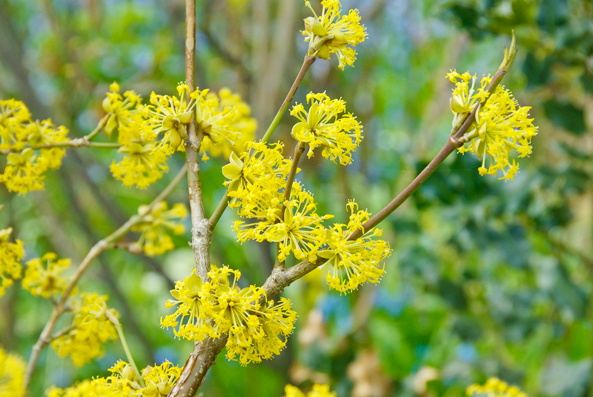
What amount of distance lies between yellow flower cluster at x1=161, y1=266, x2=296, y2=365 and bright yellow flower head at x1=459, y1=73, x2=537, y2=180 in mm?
144

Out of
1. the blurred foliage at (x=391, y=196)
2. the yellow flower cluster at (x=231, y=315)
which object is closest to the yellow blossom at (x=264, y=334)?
the yellow flower cluster at (x=231, y=315)

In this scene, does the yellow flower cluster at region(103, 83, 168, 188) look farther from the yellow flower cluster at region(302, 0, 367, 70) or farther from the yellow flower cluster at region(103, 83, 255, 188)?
the yellow flower cluster at region(302, 0, 367, 70)

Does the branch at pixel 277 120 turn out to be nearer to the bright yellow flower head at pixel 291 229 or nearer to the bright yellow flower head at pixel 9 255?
the bright yellow flower head at pixel 291 229

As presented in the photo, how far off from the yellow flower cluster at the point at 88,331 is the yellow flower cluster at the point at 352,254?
0.62 ft

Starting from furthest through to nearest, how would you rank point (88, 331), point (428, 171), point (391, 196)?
point (391, 196)
point (88, 331)
point (428, 171)

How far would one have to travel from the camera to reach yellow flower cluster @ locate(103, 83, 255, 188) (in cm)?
32

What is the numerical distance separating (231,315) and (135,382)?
81 mm

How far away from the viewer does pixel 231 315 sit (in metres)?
0.27

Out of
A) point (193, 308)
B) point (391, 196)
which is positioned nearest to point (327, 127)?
point (193, 308)

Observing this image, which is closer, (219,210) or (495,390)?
(219,210)

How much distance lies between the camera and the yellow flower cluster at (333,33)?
31 centimetres

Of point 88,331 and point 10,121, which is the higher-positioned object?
point 10,121

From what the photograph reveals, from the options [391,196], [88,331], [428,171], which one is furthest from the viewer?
[391,196]

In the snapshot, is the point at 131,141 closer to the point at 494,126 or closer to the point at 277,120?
the point at 277,120
